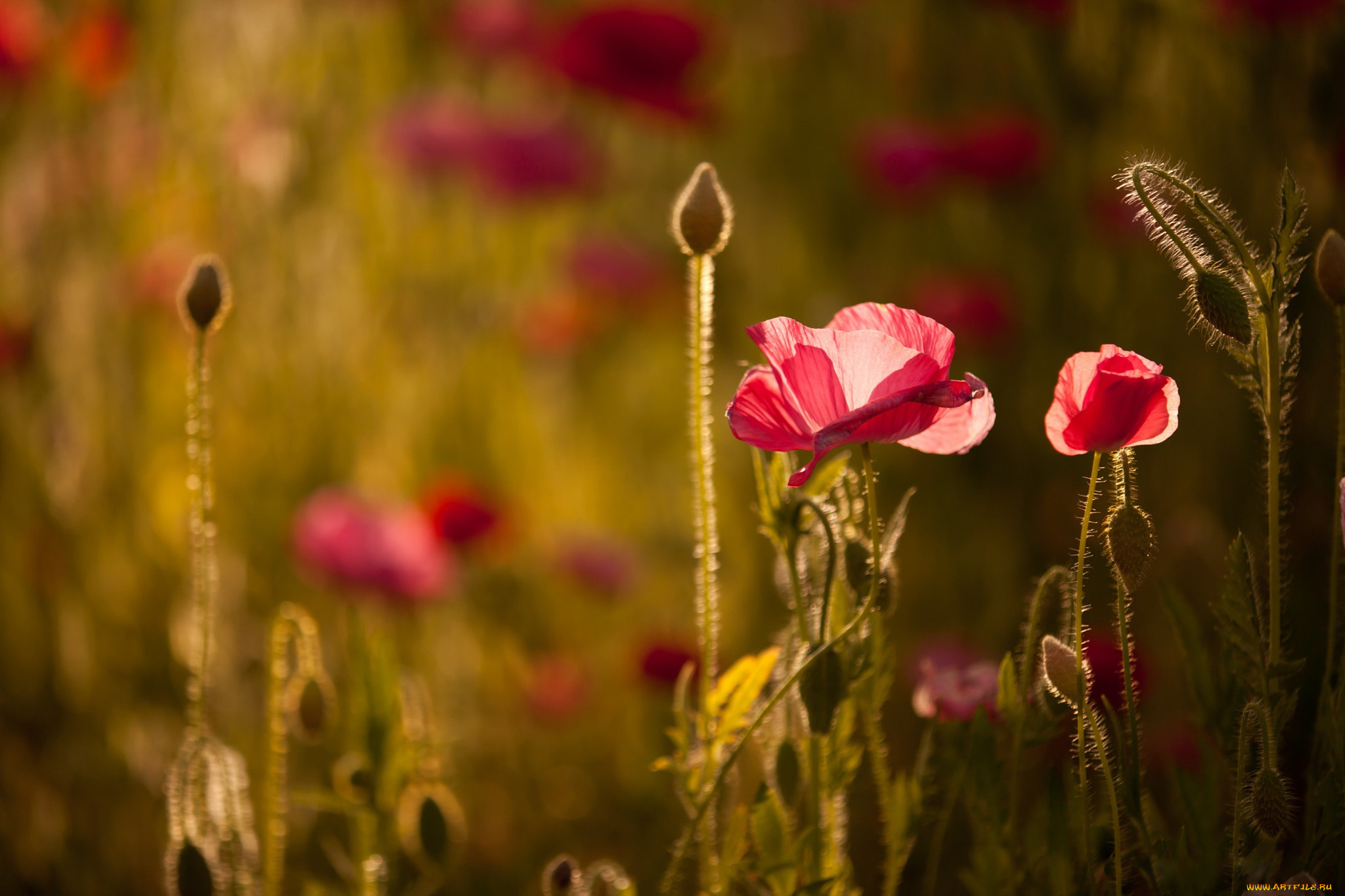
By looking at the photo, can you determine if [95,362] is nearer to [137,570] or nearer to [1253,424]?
[137,570]

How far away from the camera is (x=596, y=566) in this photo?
1589 mm

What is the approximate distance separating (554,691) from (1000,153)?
40.8 inches

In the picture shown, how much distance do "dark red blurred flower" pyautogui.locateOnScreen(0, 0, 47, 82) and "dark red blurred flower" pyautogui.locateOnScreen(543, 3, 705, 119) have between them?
2.50 feet

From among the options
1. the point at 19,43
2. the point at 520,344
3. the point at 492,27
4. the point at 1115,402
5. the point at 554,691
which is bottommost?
the point at 554,691

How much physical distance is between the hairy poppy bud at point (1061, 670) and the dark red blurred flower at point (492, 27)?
5.96ft

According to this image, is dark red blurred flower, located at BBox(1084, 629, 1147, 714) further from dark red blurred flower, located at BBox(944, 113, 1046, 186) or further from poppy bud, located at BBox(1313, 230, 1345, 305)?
dark red blurred flower, located at BBox(944, 113, 1046, 186)

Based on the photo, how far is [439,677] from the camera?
1584 mm

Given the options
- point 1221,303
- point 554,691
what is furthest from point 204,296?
point 554,691

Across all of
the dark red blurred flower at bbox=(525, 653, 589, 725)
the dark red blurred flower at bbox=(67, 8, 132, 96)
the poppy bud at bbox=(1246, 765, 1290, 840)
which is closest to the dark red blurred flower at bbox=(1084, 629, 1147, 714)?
the poppy bud at bbox=(1246, 765, 1290, 840)

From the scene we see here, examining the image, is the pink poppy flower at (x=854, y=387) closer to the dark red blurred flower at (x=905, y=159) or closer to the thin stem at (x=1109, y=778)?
the thin stem at (x=1109, y=778)

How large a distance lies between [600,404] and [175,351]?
28.9 inches

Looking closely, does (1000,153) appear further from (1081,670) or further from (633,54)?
(1081,670)

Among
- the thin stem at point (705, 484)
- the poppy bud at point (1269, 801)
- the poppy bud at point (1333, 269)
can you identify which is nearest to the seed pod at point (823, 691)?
the thin stem at point (705, 484)

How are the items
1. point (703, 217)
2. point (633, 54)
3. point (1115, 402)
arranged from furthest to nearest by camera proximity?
1. point (633, 54)
2. point (703, 217)
3. point (1115, 402)
